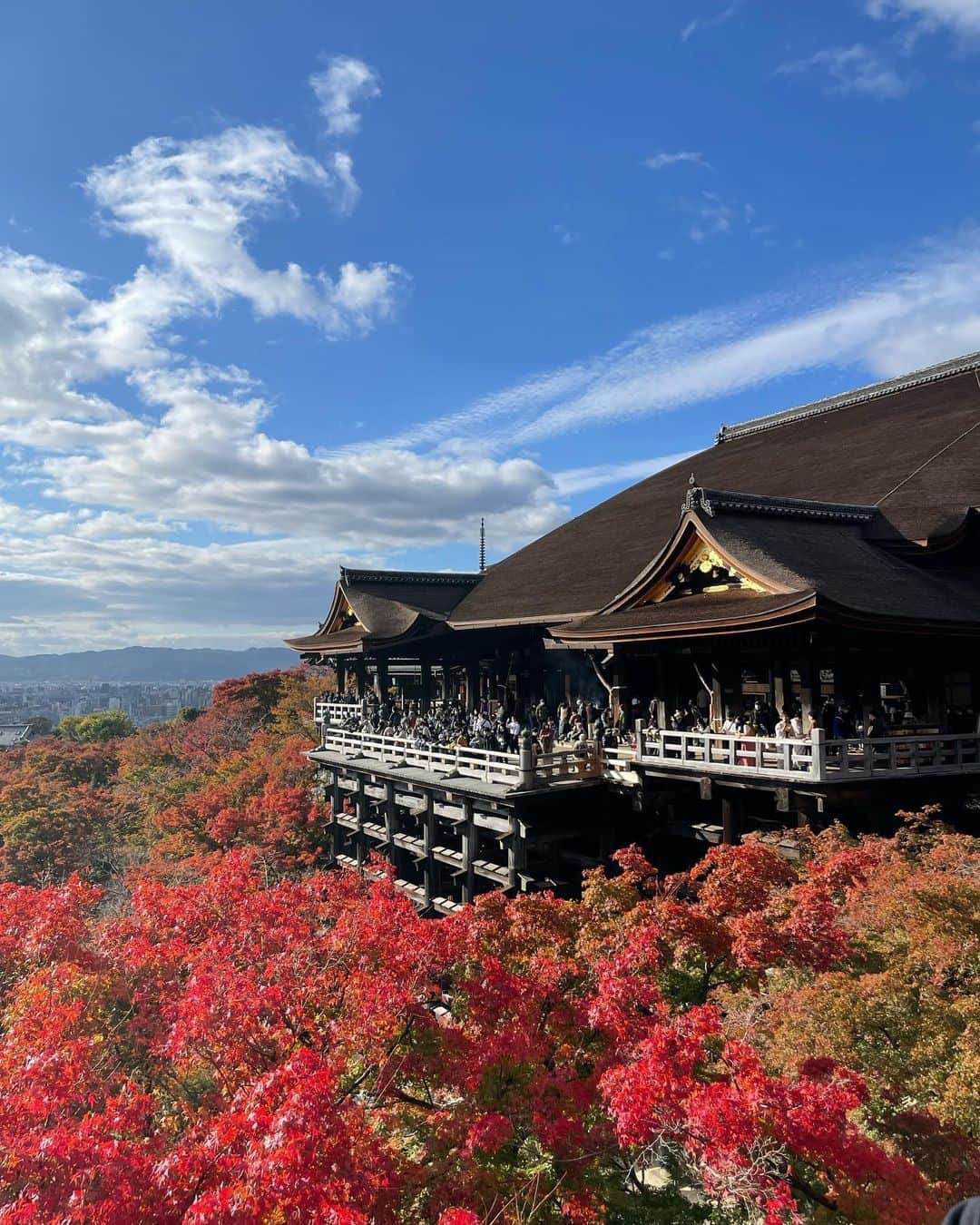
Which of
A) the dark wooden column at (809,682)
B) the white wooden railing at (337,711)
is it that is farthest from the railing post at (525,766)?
the white wooden railing at (337,711)

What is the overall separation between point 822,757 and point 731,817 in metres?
2.81

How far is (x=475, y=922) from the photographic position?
32.4ft

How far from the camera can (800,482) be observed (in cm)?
2295

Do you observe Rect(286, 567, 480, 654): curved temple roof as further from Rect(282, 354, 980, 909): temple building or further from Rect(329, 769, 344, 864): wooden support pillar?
Rect(329, 769, 344, 864): wooden support pillar

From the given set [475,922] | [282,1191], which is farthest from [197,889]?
[282,1191]

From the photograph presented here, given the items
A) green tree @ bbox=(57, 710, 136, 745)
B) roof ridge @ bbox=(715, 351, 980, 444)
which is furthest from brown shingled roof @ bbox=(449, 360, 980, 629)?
green tree @ bbox=(57, 710, 136, 745)

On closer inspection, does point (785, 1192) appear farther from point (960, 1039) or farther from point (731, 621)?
point (731, 621)

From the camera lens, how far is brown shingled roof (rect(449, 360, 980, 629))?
722 inches

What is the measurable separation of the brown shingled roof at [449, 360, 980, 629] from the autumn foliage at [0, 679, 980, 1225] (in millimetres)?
9230

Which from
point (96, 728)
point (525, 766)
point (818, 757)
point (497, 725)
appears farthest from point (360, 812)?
point (96, 728)

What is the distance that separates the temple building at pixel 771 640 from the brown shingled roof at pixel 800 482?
0.33ft

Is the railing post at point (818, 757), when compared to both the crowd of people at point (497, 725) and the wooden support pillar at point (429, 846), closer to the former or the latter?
the crowd of people at point (497, 725)

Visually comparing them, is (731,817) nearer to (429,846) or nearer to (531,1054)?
(531,1054)

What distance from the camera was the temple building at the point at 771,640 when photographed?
12.2 meters
